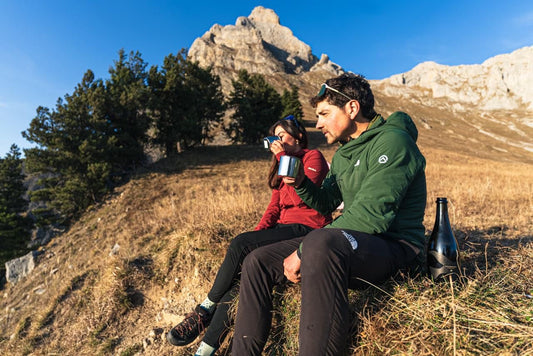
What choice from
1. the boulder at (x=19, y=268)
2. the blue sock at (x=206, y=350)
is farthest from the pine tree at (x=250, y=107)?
the blue sock at (x=206, y=350)

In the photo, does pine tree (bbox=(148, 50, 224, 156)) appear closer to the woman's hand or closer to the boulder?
the boulder

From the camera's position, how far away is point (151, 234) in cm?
673

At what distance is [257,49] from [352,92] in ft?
429

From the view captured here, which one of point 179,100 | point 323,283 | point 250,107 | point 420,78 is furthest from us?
point 420,78

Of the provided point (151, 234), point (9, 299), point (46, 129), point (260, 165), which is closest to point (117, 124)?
point (46, 129)

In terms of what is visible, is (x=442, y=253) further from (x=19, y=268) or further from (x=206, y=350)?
(x=19, y=268)

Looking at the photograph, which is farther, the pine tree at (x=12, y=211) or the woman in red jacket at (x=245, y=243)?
the pine tree at (x=12, y=211)

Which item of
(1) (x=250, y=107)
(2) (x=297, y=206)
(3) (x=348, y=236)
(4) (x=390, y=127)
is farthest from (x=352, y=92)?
(1) (x=250, y=107)

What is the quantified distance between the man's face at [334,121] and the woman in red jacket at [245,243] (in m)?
0.48

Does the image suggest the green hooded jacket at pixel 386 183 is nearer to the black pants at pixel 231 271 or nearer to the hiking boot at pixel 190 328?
the black pants at pixel 231 271

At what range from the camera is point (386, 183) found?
186 cm

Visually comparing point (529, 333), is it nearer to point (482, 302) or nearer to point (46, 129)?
point (482, 302)

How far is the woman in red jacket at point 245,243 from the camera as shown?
2.52 metres

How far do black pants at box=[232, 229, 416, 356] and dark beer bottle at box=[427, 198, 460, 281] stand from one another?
1.44ft
